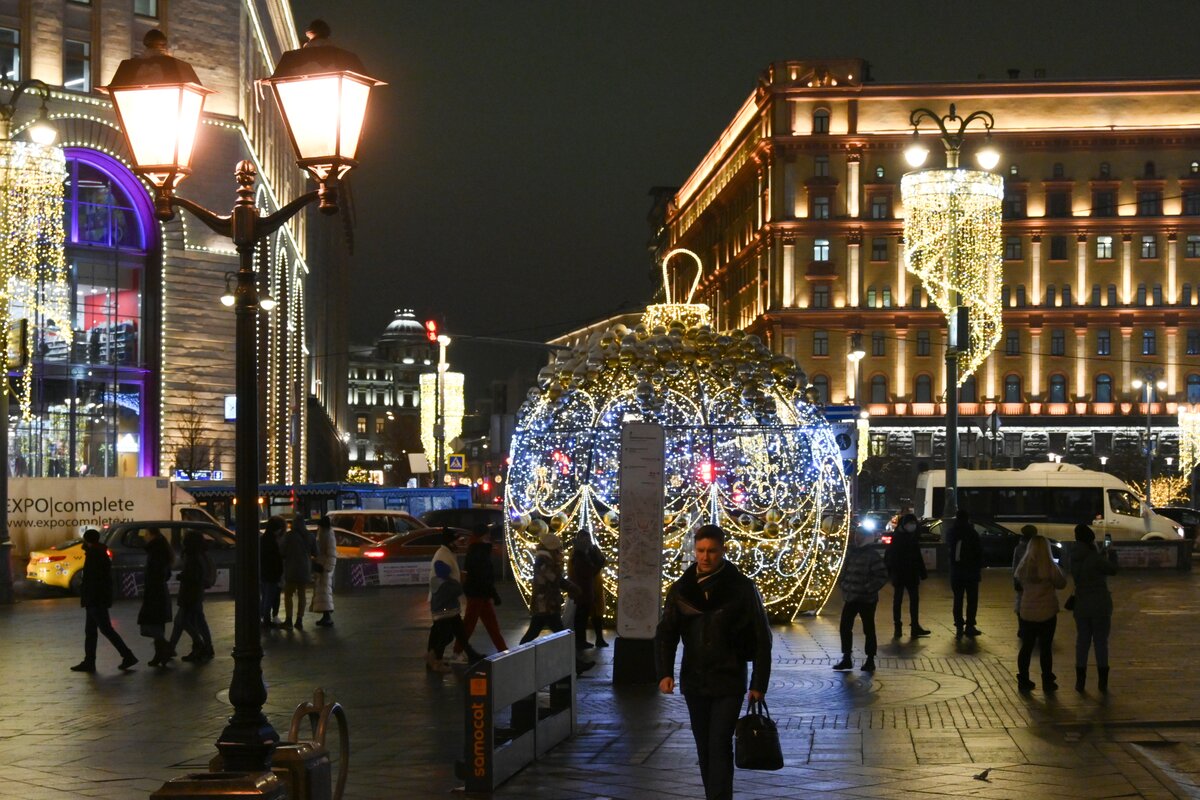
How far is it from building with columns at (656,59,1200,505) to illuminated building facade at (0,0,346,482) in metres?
40.3

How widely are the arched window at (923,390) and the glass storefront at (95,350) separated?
49436 mm

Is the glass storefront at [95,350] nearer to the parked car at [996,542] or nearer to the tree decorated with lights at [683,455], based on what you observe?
the parked car at [996,542]

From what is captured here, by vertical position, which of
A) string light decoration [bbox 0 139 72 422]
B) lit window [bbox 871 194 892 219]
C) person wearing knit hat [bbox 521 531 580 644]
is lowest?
person wearing knit hat [bbox 521 531 580 644]

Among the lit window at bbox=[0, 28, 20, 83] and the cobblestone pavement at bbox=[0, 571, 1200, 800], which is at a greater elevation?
the lit window at bbox=[0, 28, 20, 83]

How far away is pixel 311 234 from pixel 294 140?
83.7 m

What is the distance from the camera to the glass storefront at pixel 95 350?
5041cm

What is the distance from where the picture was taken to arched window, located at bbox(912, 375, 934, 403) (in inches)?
3625

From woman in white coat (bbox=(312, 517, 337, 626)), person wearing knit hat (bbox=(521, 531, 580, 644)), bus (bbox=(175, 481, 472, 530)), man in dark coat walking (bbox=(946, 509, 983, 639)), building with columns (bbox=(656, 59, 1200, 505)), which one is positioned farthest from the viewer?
building with columns (bbox=(656, 59, 1200, 505))

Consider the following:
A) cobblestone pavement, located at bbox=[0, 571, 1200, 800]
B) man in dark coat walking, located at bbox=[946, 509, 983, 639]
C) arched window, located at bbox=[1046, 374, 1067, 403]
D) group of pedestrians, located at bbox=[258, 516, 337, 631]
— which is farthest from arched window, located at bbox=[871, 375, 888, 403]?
man in dark coat walking, located at bbox=[946, 509, 983, 639]

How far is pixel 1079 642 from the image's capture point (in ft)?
50.5

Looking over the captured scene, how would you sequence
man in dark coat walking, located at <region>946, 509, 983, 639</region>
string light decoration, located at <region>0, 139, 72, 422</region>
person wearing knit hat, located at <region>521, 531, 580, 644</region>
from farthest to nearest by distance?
string light decoration, located at <region>0, 139, 72, 422</region> < man in dark coat walking, located at <region>946, 509, 983, 639</region> < person wearing knit hat, located at <region>521, 531, 580, 644</region>

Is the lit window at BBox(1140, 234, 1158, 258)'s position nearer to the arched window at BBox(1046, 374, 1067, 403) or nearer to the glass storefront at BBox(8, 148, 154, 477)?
the arched window at BBox(1046, 374, 1067, 403)

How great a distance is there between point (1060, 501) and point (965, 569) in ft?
87.6

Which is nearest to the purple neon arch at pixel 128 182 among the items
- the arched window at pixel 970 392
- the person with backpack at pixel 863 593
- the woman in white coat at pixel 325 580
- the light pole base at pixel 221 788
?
the woman in white coat at pixel 325 580
